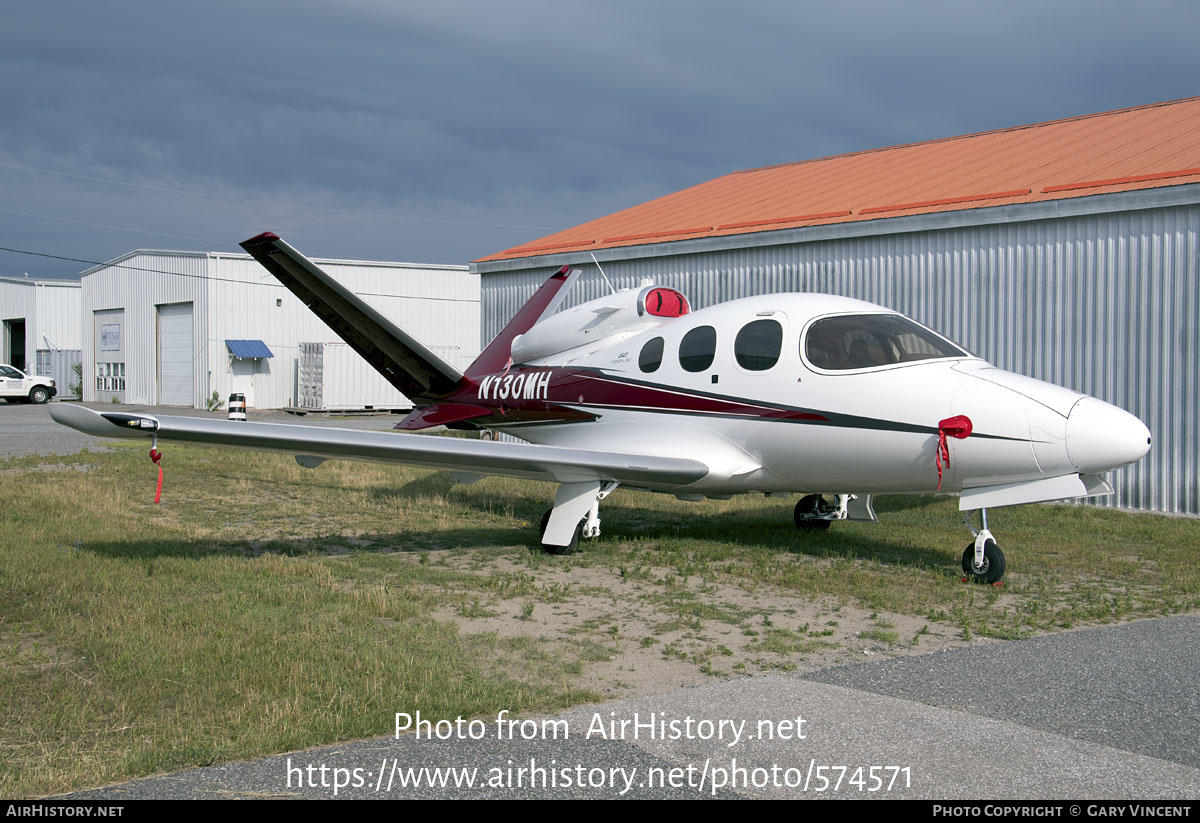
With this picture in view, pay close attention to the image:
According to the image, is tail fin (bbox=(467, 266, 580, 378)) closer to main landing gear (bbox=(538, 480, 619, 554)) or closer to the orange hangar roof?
main landing gear (bbox=(538, 480, 619, 554))

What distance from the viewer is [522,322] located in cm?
1373

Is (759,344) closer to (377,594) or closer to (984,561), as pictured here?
(984,561)

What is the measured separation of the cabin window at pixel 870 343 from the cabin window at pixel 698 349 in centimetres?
109

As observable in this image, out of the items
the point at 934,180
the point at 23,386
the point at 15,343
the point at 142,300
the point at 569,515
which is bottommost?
the point at 569,515

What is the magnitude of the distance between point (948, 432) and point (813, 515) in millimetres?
3485

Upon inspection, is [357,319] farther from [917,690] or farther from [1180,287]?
[1180,287]

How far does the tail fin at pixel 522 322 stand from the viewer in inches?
525

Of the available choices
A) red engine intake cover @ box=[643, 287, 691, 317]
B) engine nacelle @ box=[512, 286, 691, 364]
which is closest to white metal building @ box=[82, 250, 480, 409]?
engine nacelle @ box=[512, 286, 691, 364]

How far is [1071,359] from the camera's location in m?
13.4

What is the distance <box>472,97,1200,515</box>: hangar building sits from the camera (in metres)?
12.6

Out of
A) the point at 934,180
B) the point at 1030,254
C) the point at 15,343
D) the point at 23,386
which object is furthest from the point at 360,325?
the point at 15,343

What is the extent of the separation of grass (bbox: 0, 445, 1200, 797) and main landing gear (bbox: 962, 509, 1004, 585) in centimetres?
13

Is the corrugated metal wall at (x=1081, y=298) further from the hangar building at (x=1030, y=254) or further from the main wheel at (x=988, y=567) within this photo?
the main wheel at (x=988, y=567)

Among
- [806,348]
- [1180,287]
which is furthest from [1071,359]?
[806,348]
